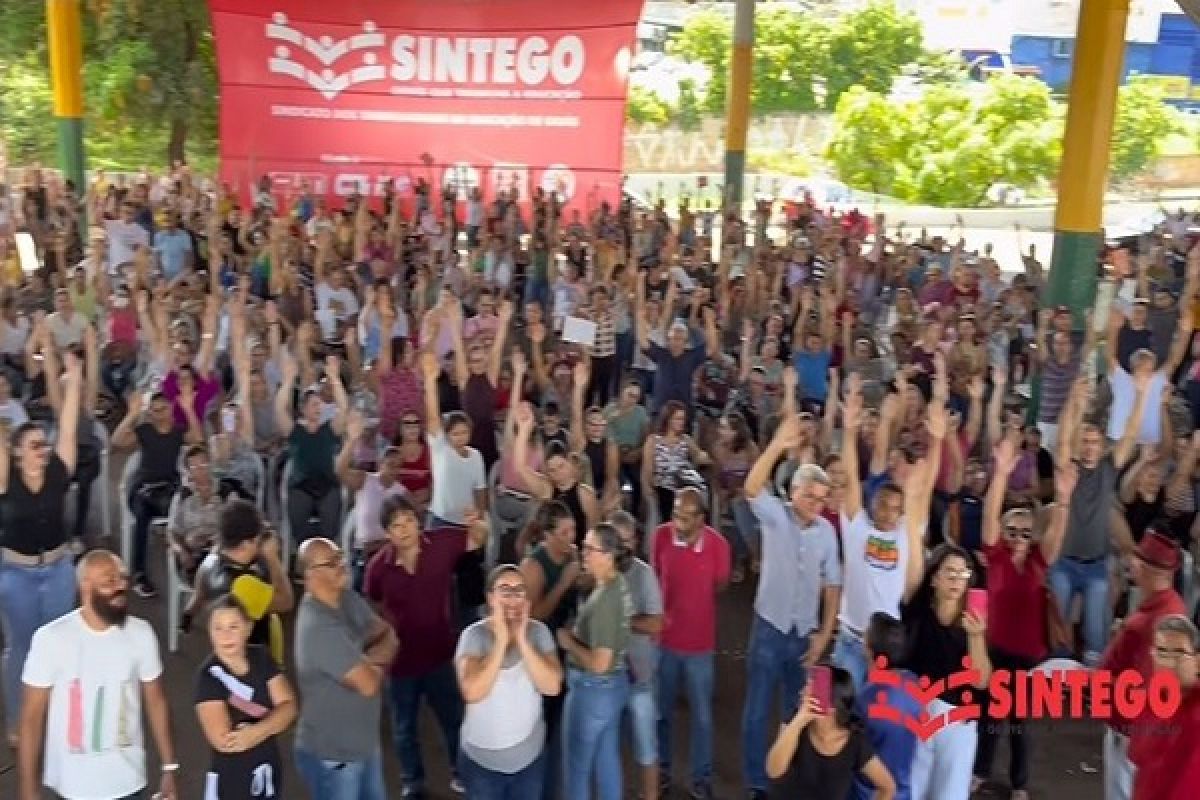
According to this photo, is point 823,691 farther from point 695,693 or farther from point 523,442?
point 523,442

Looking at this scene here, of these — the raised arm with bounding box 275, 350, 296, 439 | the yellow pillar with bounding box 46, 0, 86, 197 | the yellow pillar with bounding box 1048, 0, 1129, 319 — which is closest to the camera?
the raised arm with bounding box 275, 350, 296, 439

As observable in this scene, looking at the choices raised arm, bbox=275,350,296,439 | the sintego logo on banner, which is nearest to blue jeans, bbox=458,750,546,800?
raised arm, bbox=275,350,296,439

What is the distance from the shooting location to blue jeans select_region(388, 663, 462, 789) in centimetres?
447

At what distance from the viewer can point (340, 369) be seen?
23.1 ft

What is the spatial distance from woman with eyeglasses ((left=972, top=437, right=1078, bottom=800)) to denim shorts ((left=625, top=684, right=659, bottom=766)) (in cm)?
125

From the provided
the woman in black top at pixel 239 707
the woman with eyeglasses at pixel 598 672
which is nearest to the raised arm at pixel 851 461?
the woman with eyeglasses at pixel 598 672

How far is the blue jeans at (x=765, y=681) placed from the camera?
467cm

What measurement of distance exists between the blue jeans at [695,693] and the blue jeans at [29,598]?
2.25m

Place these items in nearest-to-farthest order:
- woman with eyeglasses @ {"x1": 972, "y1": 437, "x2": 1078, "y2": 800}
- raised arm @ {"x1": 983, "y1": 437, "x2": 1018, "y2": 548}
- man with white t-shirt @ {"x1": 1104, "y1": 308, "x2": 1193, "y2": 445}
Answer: woman with eyeglasses @ {"x1": 972, "y1": 437, "x2": 1078, "y2": 800} < raised arm @ {"x1": 983, "y1": 437, "x2": 1018, "y2": 548} < man with white t-shirt @ {"x1": 1104, "y1": 308, "x2": 1193, "y2": 445}

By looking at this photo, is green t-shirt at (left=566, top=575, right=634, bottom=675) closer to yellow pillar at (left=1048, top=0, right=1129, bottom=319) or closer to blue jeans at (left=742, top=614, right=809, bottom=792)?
blue jeans at (left=742, top=614, right=809, bottom=792)

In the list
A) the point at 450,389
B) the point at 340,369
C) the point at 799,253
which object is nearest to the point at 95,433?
the point at 340,369

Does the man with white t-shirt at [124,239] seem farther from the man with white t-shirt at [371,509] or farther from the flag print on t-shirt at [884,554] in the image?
the flag print on t-shirt at [884,554]

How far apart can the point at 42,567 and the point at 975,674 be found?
3345mm

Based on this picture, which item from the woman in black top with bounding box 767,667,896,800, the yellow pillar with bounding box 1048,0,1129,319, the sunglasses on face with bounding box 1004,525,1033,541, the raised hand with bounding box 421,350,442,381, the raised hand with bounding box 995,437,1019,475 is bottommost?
the woman in black top with bounding box 767,667,896,800
